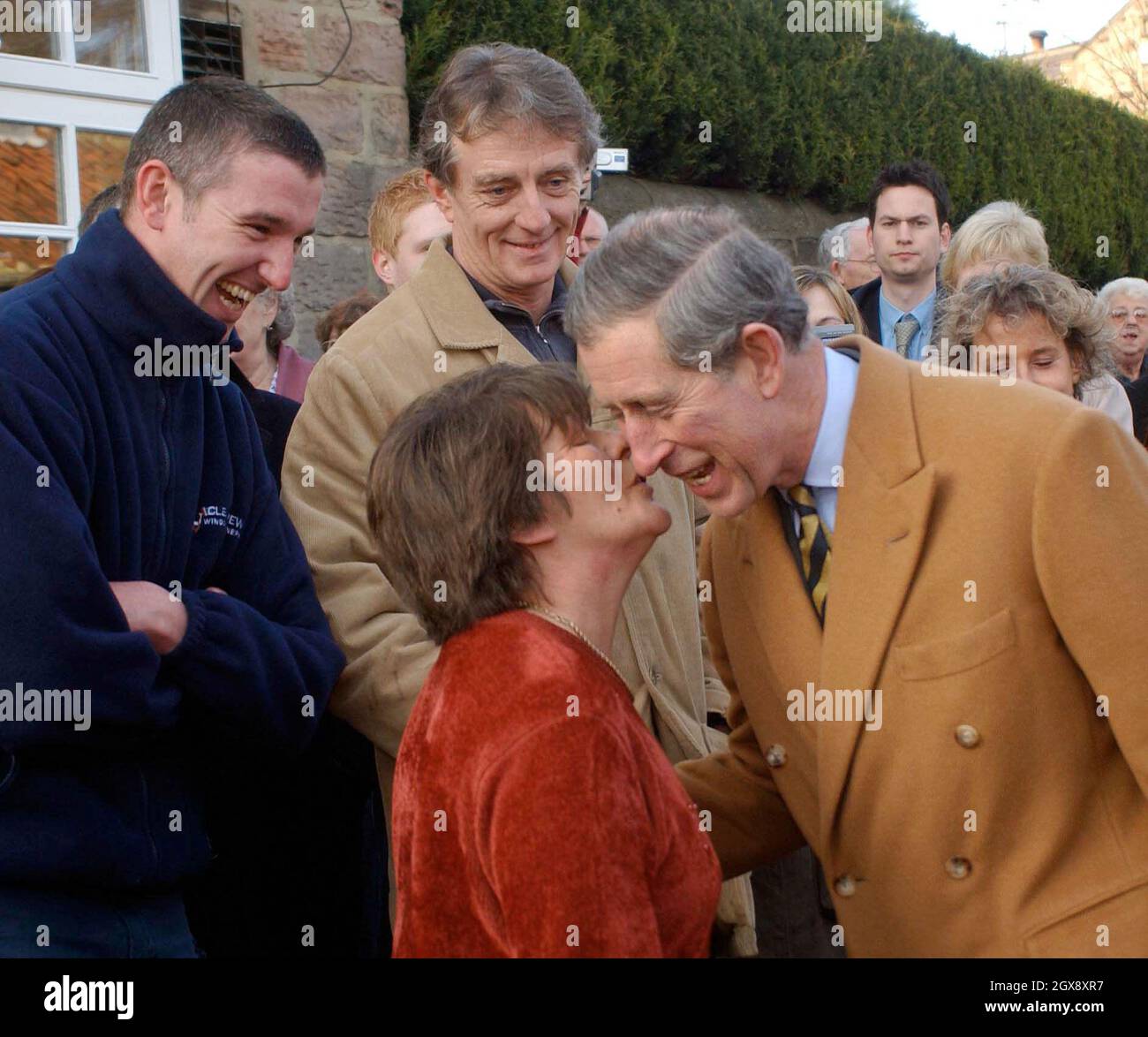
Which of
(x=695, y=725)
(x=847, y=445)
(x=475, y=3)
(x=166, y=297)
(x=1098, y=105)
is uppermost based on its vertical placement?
(x=1098, y=105)

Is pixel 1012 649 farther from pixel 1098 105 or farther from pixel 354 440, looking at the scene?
pixel 1098 105

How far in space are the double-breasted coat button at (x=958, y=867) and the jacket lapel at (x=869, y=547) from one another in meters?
0.21

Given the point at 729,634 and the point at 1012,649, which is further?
the point at 729,634

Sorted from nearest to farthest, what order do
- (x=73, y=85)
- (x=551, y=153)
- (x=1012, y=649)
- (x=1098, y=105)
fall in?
(x=1012, y=649), (x=551, y=153), (x=73, y=85), (x=1098, y=105)

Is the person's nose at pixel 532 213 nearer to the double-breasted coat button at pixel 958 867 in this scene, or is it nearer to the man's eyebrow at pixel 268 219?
the man's eyebrow at pixel 268 219

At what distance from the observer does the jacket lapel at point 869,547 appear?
247cm

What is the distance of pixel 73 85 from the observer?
6051mm

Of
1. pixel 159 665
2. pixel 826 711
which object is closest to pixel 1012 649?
pixel 826 711

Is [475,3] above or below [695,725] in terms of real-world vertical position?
above

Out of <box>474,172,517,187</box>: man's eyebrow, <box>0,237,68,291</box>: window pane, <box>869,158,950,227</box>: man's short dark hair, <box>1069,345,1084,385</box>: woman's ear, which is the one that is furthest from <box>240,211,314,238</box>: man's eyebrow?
<box>869,158,950,227</box>: man's short dark hair

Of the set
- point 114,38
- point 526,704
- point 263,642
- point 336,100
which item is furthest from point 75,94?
point 526,704

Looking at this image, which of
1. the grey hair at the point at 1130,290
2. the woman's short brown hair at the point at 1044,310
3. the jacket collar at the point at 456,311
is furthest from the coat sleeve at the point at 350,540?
the grey hair at the point at 1130,290

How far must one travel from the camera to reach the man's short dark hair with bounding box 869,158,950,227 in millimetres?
6656

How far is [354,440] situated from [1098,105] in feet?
46.8
